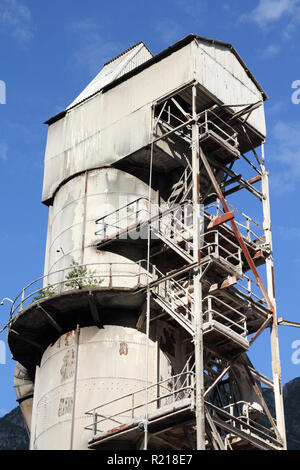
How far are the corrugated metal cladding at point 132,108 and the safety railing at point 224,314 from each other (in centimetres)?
831

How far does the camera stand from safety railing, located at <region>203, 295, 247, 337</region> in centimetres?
3441

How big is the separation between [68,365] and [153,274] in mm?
5415

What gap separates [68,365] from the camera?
118ft

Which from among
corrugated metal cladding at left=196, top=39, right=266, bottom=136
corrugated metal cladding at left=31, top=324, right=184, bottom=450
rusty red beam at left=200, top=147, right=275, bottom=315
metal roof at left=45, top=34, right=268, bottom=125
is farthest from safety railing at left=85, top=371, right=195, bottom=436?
metal roof at left=45, top=34, right=268, bottom=125

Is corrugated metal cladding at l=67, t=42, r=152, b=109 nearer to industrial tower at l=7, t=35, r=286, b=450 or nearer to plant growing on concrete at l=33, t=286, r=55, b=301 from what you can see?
industrial tower at l=7, t=35, r=286, b=450

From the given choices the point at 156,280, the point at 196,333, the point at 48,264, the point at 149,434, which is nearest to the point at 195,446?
the point at 149,434

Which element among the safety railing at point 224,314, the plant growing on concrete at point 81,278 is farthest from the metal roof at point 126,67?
the safety railing at point 224,314

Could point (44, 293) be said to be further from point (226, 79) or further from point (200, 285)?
point (226, 79)

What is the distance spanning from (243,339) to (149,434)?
5.60 meters

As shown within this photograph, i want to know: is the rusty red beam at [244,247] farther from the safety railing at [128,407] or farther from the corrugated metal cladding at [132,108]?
the safety railing at [128,407]

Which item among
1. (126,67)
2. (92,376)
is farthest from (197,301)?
(126,67)

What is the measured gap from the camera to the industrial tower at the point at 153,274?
1340 inches

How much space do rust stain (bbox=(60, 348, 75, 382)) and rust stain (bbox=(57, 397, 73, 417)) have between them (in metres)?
0.96

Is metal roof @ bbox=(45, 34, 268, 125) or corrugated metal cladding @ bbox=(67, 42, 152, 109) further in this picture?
corrugated metal cladding @ bbox=(67, 42, 152, 109)
